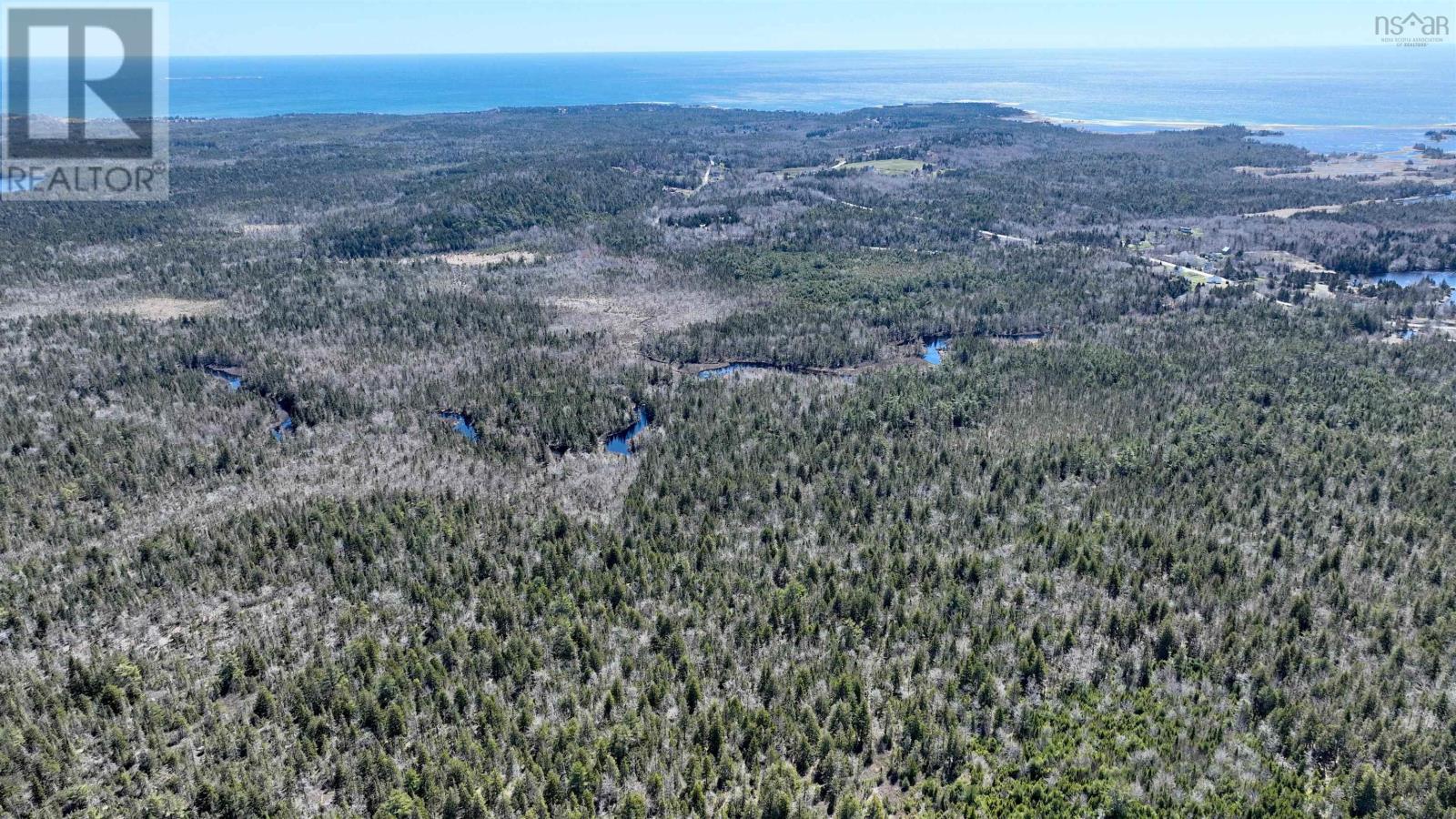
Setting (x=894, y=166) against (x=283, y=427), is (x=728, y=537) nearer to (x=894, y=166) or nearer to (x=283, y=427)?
(x=283, y=427)

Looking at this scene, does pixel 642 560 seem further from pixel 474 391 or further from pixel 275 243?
pixel 275 243

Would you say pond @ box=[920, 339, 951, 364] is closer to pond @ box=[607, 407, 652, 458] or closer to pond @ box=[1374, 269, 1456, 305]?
pond @ box=[607, 407, 652, 458]

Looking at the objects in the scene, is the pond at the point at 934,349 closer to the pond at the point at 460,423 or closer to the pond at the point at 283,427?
the pond at the point at 460,423

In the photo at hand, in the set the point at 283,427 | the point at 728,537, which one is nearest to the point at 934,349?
the point at 728,537

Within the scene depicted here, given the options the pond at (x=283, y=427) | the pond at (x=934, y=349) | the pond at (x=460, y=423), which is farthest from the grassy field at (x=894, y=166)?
the pond at (x=283, y=427)

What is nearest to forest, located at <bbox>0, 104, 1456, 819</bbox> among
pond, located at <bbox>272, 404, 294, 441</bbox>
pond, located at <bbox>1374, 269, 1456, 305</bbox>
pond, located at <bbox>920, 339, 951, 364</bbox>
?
pond, located at <bbox>272, 404, 294, 441</bbox>

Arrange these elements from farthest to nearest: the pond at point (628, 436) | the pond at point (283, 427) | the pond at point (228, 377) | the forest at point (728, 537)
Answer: the pond at point (228, 377), the pond at point (283, 427), the pond at point (628, 436), the forest at point (728, 537)
